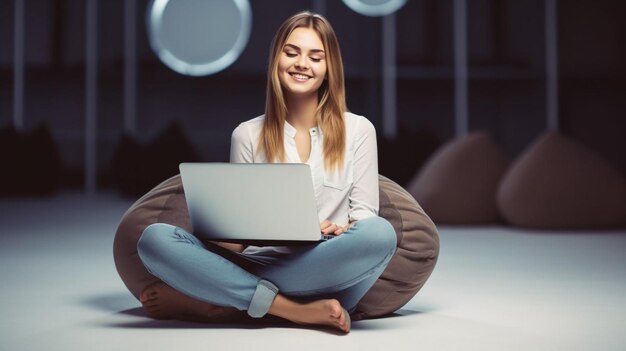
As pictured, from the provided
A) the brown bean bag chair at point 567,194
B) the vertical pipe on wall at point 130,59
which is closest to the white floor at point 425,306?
the brown bean bag chair at point 567,194

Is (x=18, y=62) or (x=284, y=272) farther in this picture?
(x=18, y=62)

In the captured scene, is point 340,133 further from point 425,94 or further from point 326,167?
point 425,94

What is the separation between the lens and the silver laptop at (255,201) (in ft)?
6.28

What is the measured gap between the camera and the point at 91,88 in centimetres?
777

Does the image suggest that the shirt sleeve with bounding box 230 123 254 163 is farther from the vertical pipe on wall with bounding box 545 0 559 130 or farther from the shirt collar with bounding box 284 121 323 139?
the vertical pipe on wall with bounding box 545 0 559 130

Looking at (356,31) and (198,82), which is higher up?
(356,31)

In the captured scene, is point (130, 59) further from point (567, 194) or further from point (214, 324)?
point (214, 324)

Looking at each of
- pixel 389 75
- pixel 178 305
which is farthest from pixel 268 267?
pixel 389 75

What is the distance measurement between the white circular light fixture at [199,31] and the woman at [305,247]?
13.7ft

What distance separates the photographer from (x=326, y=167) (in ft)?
7.32

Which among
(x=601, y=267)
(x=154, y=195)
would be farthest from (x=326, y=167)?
(x=601, y=267)

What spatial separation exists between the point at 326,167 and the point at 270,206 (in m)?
0.33

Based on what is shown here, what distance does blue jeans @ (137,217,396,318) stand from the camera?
2049mm

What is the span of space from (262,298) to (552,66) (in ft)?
19.4
